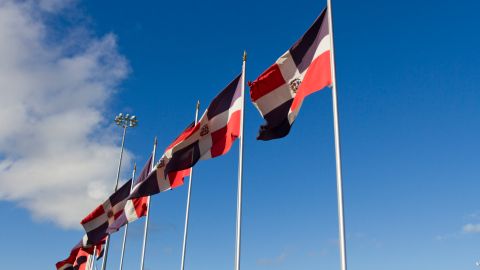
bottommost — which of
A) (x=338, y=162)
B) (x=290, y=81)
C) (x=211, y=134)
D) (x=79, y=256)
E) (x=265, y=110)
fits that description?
(x=338, y=162)

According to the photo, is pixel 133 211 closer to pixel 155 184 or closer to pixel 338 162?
pixel 155 184

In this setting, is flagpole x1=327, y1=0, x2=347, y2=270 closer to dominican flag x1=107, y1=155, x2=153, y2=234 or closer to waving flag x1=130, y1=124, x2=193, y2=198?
waving flag x1=130, y1=124, x2=193, y2=198

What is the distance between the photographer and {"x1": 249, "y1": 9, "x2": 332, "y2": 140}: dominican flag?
1284cm

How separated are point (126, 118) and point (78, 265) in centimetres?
1327

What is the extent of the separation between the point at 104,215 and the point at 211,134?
1237 centimetres

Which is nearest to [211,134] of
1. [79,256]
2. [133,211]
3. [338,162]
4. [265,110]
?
[265,110]

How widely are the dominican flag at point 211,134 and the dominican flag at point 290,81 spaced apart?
232 cm

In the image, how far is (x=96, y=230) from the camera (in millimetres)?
26328

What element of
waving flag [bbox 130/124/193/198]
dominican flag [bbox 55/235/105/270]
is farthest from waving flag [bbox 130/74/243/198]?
dominican flag [bbox 55/235/105/270]

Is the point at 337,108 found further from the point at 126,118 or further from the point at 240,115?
the point at 126,118

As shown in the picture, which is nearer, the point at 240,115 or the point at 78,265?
the point at 240,115

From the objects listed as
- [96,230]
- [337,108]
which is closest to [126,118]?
[96,230]

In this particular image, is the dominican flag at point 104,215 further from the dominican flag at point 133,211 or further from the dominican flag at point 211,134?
the dominican flag at point 211,134

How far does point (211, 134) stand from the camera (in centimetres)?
1659
